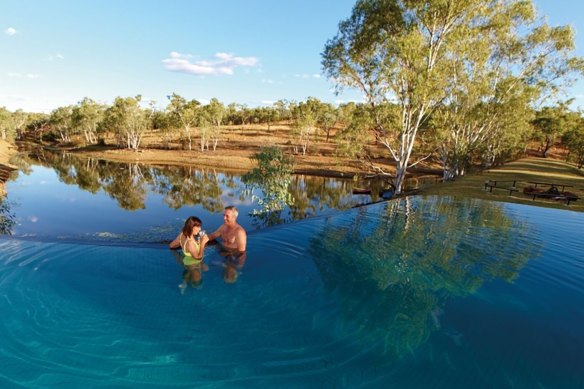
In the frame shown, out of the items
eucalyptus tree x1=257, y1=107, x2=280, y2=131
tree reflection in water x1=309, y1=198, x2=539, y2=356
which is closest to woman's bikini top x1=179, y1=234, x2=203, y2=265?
tree reflection in water x1=309, y1=198, x2=539, y2=356

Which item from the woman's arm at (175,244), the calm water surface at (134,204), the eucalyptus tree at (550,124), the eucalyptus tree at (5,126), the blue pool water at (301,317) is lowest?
the calm water surface at (134,204)

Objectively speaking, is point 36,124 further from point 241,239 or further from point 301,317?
point 301,317

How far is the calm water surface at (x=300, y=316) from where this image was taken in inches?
232

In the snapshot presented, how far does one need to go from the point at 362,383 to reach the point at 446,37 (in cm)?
2896

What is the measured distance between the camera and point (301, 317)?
7812mm

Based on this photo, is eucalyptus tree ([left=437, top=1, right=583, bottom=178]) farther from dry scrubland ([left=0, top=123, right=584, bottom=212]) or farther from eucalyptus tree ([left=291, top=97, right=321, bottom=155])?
eucalyptus tree ([left=291, top=97, right=321, bottom=155])

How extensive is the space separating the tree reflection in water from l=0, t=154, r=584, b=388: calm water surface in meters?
0.06

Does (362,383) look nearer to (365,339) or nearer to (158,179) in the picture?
(365,339)

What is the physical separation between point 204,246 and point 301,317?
4335 mm

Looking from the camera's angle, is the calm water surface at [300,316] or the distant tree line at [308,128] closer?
the calm water surface at [300,316]

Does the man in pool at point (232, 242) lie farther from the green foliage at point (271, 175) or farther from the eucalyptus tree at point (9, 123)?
the eucalyptus tree at point (9, 123)

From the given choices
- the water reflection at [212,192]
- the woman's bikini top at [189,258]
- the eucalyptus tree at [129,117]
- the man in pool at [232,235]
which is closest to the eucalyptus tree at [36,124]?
the eucalyptus tree at [129,117]

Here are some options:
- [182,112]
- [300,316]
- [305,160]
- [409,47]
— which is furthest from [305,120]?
[300,316]

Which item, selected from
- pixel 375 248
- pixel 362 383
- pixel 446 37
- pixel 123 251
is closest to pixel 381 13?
pixel 446 37
